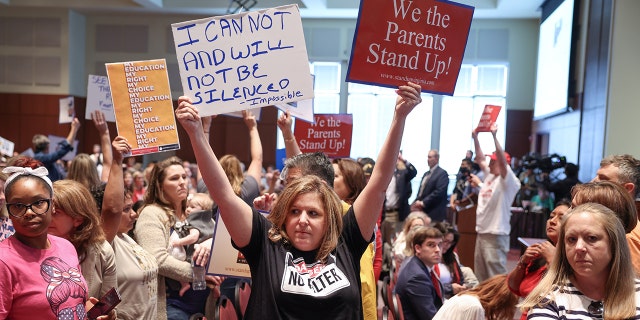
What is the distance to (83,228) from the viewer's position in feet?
9.54

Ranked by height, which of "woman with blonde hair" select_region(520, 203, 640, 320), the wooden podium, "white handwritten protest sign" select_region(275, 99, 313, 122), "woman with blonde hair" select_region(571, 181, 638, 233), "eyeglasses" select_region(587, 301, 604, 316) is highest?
"white handwritten protest sign" select_region(275, 99, 313, 122)

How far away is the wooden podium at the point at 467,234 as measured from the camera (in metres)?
9.52

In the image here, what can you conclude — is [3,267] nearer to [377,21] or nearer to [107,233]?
[107,233]

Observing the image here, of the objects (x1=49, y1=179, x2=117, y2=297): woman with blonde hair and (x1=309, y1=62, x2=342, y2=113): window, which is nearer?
(x1=49, y1=179, x2=117, y2=297): woman with blonde hair

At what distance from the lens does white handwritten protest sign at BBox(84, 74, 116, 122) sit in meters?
6.97

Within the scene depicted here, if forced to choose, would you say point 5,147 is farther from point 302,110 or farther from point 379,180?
point 379,180

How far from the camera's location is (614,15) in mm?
9562

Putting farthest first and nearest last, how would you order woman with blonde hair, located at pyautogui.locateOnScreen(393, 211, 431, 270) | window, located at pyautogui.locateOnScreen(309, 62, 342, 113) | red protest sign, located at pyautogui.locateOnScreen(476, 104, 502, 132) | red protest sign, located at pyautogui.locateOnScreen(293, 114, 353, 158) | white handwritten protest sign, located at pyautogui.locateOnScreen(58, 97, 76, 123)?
window, located at pyautogui.locateOnScreen(309, 62, 342, 113) → white handwritten protest sign, located at pyautogui.locateOnScreen(58, 97, 76, 123) → red protest sign, located at pyautogui.locateOnScreen(476, 104, 502, 132) → red protest sign, located at pyautogui.locateOnScreen(293, 114, 353, 158) → woman with blonde hair, located at pyautogui.locateOnScreen(393, 211, 431, 270)

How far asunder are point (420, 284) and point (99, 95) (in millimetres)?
4263

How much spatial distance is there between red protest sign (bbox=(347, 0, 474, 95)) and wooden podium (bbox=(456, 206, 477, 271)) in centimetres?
663

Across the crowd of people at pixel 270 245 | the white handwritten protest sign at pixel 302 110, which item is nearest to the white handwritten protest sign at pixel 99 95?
the crowd of people at pixel 270 245

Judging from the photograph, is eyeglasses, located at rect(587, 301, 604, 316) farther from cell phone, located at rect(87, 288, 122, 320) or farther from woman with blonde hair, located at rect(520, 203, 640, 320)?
cell phone, located at rect(87, 288, 122, 320)

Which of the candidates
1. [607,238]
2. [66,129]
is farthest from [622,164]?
[66,129]

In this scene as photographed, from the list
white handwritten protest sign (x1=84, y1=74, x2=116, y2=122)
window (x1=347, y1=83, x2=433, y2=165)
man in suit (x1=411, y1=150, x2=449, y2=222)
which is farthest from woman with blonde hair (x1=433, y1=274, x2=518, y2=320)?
window (x1=347, y1=83, x2=433, y2=165)
